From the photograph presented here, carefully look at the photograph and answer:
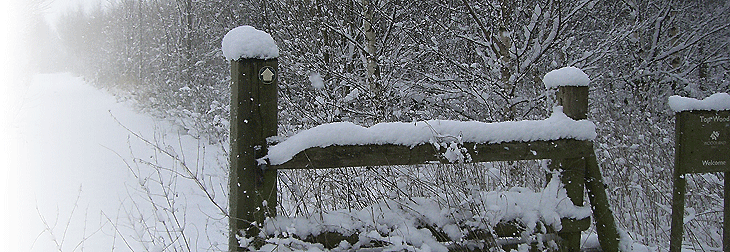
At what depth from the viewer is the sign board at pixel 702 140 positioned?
3369 mm

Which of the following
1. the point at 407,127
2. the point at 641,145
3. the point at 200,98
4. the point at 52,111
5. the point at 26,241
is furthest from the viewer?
the point at 52,111

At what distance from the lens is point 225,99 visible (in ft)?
46.9

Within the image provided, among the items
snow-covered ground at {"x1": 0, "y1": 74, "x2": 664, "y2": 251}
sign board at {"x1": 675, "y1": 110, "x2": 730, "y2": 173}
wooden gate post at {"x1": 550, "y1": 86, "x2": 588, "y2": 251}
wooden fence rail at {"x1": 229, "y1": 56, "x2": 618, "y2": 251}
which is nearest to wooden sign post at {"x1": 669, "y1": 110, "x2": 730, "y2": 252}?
sign board at {"x1": 675, "y1": 110, "x2": 730, "y2": 173}

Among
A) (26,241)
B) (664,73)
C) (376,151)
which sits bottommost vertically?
(26,241)

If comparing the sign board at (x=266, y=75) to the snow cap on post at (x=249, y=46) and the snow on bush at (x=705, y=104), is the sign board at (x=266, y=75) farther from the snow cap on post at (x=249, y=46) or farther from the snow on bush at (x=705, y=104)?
the snow on bush at (x=705, y=104)

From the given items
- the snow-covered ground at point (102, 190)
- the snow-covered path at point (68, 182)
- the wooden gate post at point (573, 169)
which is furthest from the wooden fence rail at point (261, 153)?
the snow-covered path at point (68, 182)

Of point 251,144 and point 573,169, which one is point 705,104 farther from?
point 251,144

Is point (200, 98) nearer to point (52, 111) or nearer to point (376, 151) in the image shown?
point (52, 111)

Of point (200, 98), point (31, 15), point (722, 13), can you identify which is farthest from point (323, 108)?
point (31, 15)

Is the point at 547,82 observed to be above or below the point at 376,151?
above

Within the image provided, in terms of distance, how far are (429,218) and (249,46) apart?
4.70 feet

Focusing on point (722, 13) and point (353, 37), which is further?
point (722, 13)

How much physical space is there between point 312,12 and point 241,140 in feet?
19.0

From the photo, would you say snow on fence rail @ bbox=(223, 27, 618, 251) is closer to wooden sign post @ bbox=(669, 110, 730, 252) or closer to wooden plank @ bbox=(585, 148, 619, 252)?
wooden plank @ bbox=(585, 148, 619, 252)
